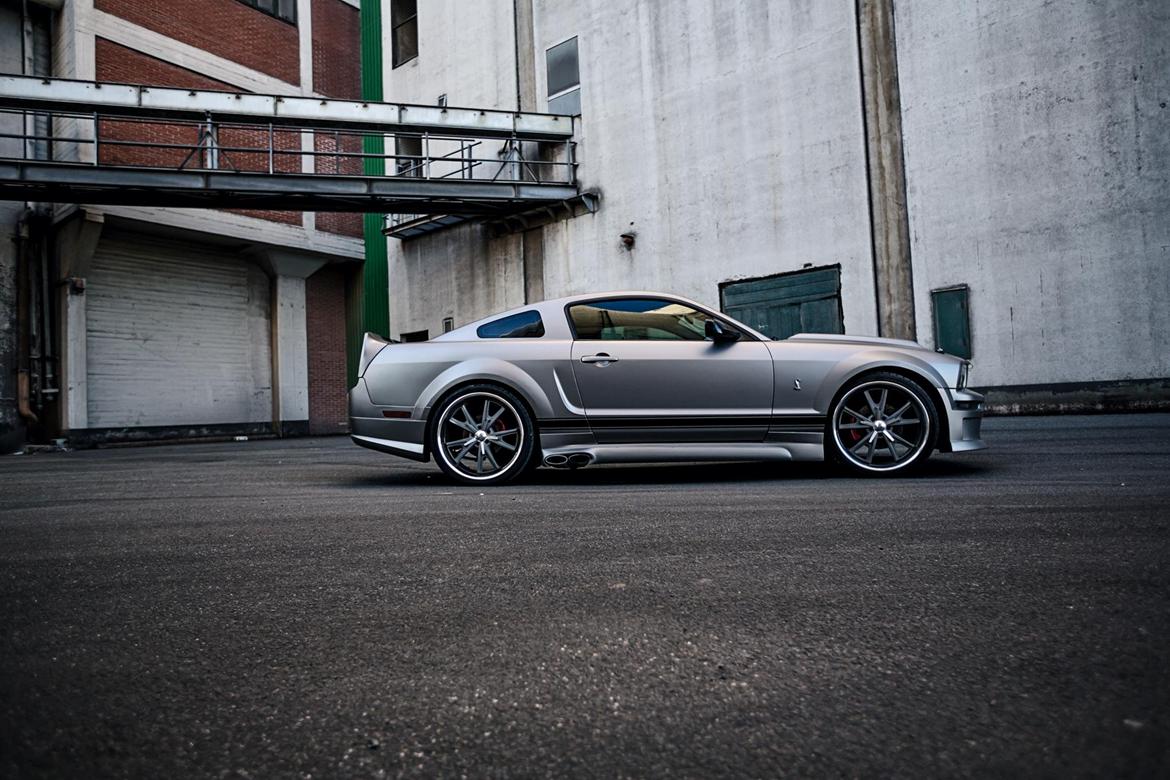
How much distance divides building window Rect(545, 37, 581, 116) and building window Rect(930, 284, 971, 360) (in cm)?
938

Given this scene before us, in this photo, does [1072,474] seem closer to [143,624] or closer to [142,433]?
[143,624]

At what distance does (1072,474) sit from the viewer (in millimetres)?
5012

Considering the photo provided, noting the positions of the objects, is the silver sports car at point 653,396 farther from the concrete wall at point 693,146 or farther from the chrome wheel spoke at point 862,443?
the concrete wall at point 693,146

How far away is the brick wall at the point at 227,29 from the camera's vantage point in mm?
18109

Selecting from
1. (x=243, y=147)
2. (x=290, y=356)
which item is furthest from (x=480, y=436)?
(x=290, y=356)

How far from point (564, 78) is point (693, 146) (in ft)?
14.5

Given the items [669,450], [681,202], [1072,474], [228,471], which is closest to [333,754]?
[669,450]

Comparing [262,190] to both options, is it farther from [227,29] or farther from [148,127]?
[227,29]

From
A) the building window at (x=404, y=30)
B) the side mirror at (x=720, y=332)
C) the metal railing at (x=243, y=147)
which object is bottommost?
the side mirror at (x=720, y=332)

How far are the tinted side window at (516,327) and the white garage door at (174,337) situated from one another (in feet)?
50.9

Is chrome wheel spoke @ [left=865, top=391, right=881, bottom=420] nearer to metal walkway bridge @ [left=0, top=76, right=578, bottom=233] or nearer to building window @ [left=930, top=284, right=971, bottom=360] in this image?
building window @ [left=930, top=284, right=971, bottom=360]

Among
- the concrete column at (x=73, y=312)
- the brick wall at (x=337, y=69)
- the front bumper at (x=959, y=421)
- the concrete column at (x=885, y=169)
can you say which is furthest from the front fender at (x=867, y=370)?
the brick wall at (x=337, y=69)

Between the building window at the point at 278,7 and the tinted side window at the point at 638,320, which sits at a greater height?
the building window at the point at 278,7

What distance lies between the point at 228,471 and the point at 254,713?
22.9 ft
